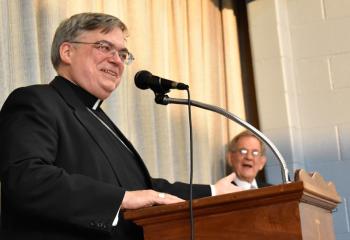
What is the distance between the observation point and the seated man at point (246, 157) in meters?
4.25

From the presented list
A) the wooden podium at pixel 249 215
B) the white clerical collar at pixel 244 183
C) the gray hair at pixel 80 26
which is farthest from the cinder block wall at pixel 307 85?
the wooden podium at pixel 249 215

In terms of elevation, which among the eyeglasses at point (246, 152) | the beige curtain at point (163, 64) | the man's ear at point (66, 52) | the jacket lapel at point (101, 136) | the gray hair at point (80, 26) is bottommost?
the jacket lapel at point (101, 136)

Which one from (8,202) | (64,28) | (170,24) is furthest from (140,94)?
(8,202)

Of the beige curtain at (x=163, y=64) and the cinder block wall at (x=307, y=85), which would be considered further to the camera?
the cinder block wall at (x=307, y=85)

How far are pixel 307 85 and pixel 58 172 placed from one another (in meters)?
2.97

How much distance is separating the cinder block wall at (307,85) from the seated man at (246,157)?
146mm

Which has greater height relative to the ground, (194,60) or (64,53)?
(194,60)

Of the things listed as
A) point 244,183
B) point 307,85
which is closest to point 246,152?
point 244,183

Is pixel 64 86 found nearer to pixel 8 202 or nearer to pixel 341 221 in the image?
pixel 8 202

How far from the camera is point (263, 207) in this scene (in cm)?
174

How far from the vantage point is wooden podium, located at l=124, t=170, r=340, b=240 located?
5.59ft

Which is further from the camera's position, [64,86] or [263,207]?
[64,86]

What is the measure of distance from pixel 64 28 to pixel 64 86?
0.85 feet

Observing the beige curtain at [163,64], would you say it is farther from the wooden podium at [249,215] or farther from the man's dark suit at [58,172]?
the wooden podium at [249,215]
